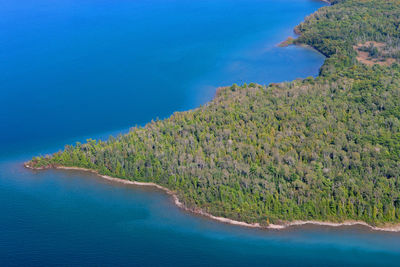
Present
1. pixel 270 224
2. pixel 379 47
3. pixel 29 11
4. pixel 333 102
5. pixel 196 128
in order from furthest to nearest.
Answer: pixel 29 11 < pixel 379 47 < pixel 333 102 < pixel 196 128 < pixel 270 224

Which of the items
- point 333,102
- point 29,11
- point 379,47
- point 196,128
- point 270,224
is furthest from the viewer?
point 29,11

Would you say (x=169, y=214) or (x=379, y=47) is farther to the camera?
(x=379, y=47)

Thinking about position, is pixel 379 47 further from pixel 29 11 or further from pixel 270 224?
pixel 29 11

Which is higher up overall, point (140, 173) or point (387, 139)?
point (387, 139)

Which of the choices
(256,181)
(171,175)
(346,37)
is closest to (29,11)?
(346,37)

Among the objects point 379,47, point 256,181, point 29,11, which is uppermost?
point 29,11

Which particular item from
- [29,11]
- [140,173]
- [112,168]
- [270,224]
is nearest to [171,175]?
[140,173]

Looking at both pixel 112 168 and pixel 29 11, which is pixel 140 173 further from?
pixel 29 11
